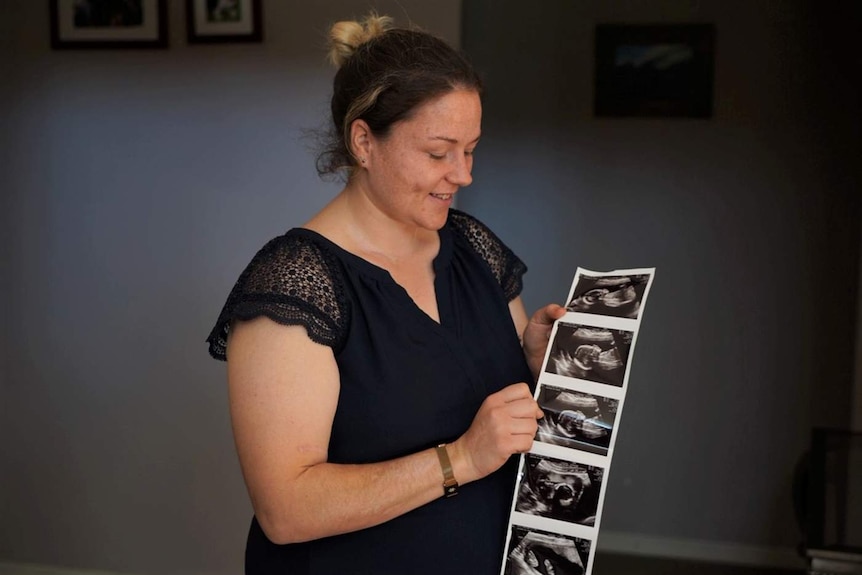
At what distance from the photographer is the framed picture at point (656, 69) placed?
10.7ft

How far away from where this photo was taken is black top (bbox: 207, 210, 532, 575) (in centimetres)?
143

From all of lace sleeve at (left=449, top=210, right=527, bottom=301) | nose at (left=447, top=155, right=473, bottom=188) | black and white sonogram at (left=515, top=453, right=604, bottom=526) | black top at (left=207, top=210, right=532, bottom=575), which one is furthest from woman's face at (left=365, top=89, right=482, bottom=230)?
black and white sonogram at (left=515, top=453, right=604, bottom=526)

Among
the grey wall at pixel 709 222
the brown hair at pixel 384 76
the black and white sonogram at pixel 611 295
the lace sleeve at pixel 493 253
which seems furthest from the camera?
the grey wall at pixel 709 222

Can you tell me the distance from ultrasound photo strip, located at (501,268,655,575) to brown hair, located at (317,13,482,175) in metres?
0.44

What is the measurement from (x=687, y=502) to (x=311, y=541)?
92.4 inches

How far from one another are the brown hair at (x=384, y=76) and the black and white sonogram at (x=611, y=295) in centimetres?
38

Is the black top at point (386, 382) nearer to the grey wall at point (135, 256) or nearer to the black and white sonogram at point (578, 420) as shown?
the black and white sonogram at point (578, 420)

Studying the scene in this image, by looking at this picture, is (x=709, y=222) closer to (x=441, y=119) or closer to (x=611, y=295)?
(x=611, y=295)

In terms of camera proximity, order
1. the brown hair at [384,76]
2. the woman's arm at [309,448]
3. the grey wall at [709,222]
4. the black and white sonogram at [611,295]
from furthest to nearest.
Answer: the grey wall at [709,222] < the black and white sonogram at [611,295] < the brown hair at [384,76] < the woman's arm at [309,448]

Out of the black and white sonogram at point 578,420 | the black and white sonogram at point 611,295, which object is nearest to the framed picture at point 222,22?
the black and white sonogram at point 611,295

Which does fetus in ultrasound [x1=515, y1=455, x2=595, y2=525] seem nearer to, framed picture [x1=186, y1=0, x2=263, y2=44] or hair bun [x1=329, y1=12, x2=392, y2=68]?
hair bun [x1=329, y1=12, x2=392, y2=68]

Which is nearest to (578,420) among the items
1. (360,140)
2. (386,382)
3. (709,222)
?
(386,382)

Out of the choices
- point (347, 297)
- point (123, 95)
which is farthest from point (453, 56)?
point (123, 95)

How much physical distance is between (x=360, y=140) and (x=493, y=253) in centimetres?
40
